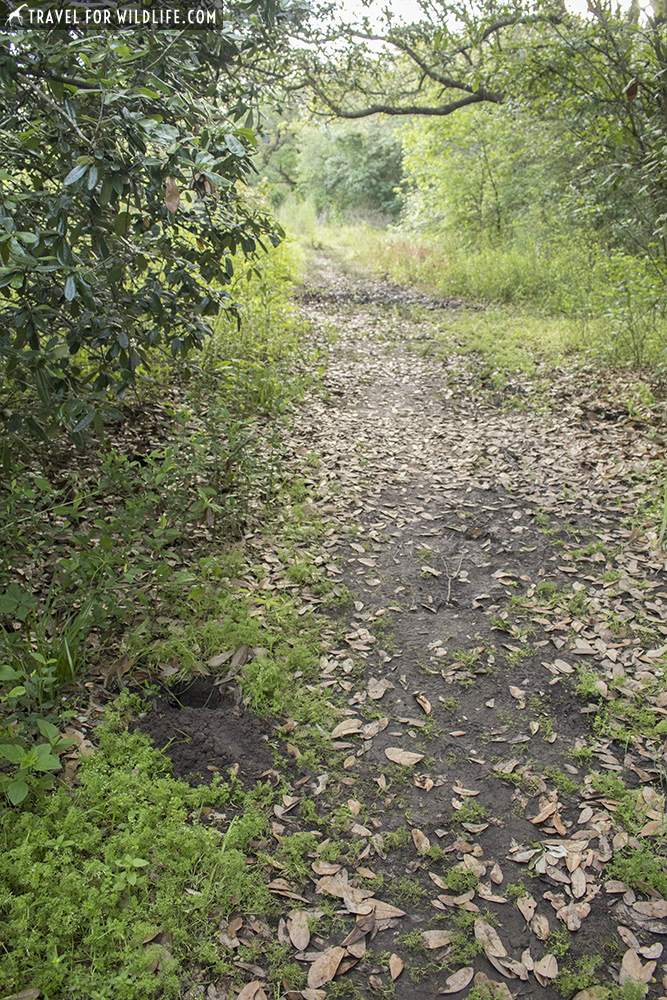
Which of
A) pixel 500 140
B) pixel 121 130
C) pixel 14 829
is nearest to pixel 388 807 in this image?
pixel 14 829

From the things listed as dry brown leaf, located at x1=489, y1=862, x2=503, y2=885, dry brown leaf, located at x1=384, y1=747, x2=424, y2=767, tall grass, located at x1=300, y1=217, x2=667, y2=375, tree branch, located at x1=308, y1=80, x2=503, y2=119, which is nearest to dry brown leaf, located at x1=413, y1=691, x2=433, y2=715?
dry brown leaf, located at x1=384, y1=747, x2=424, y2=767

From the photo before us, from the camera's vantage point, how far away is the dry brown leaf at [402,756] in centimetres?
272

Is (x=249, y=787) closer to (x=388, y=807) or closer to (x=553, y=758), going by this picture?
(x=388, y=807)

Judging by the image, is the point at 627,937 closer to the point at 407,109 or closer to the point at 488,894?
the point at 488,894

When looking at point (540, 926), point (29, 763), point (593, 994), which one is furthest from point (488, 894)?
point (29, 763)

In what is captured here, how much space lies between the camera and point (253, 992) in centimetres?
185

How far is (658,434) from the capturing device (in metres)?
5.19

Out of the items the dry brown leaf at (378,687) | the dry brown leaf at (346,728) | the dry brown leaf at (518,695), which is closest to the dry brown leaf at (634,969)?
the dry brown leaf at (518,695)

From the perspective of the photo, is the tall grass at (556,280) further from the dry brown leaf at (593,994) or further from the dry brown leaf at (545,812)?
the dry brown leaf at (593,994)

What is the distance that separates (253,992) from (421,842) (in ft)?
2.68

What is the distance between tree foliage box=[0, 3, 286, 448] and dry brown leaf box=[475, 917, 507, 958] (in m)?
2.51

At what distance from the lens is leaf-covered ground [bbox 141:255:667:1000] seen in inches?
79.4

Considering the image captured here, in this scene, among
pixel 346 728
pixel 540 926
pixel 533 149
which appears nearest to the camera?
pixel 540 926

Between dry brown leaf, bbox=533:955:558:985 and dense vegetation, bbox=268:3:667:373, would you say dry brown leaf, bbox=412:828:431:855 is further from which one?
dense vegetation, bbox=268:3:667:373
